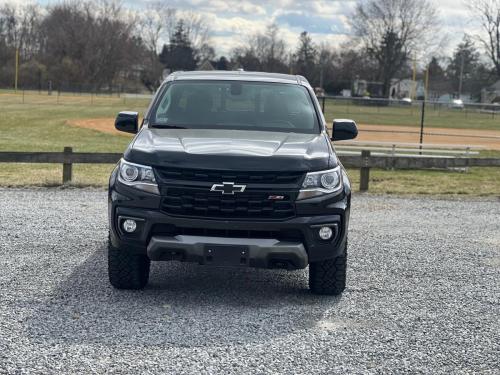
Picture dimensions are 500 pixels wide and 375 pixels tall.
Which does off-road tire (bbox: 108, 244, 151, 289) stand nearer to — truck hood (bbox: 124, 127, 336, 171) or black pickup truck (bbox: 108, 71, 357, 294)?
black pickup truck (bbox: 108, 71, 357, 294)

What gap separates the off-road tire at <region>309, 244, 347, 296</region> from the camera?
6027 mm

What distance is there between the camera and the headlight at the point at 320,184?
5570 mm

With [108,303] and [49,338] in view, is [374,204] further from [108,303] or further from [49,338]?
[49,338]

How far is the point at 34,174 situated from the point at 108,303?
386 inches

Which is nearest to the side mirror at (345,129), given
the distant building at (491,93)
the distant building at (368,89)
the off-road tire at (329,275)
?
the off-road tire at (329,275)

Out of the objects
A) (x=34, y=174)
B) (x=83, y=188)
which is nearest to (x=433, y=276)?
(x=83, y=188)

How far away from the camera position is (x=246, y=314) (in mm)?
5582

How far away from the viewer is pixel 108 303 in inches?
226

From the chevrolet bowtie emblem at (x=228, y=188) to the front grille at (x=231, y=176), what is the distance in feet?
0.11

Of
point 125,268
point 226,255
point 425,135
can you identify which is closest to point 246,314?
point 226,255

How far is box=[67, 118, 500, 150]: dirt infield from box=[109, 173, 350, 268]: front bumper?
50.0 ft

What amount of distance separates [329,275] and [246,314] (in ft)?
2.86

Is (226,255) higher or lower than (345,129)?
lower

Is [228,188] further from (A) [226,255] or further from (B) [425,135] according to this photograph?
(B) [425,135]
